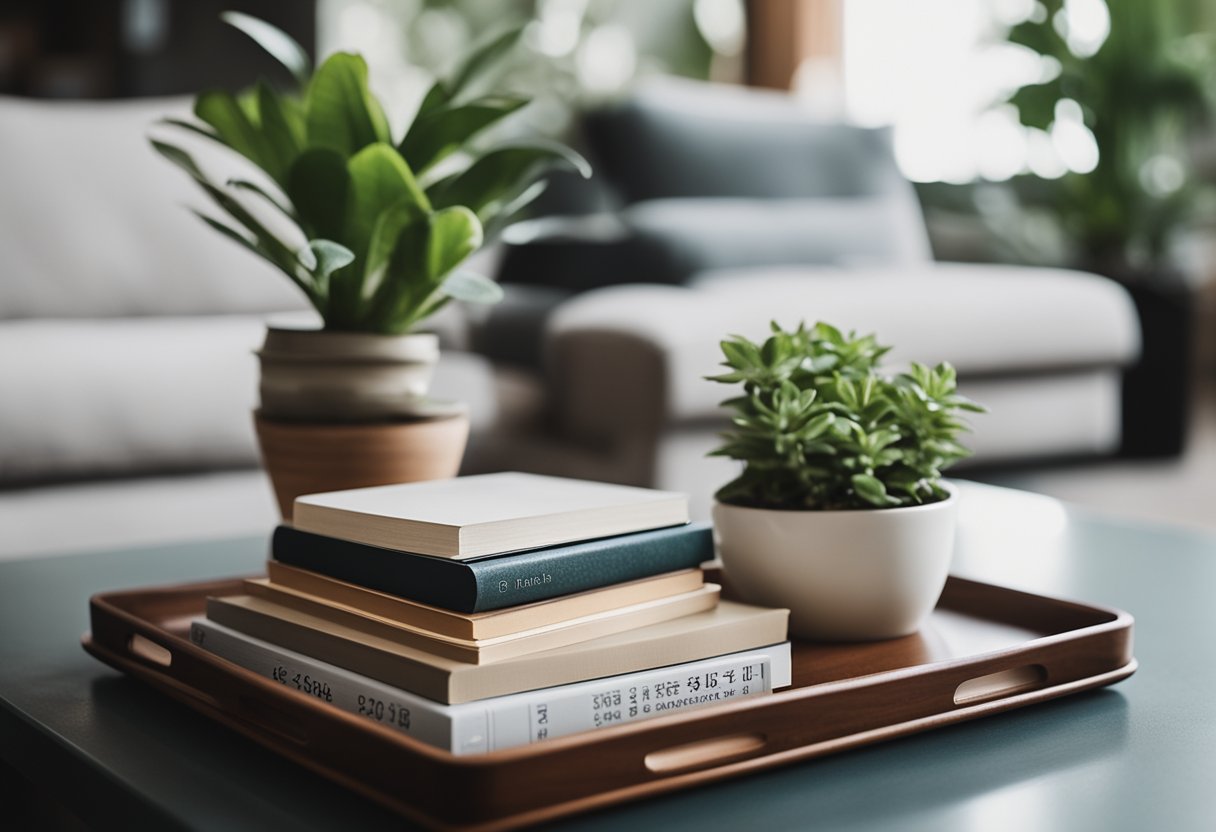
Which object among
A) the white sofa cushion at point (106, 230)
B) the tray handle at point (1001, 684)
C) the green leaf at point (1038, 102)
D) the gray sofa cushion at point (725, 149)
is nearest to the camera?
the tray handle at point (1001, 684)

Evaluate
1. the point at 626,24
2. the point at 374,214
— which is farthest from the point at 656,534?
the point at 626,24

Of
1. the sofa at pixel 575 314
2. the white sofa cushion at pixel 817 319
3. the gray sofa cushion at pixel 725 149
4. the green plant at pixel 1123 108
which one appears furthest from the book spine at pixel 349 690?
the green plant at pixel 1123 108

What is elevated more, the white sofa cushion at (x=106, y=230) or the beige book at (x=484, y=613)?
the white sofa cushion at (x=106, y=230)

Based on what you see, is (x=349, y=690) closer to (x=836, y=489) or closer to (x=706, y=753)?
(x=706, y=753)

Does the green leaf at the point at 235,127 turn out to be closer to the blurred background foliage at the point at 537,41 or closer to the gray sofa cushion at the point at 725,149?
the gray sofa cushion at the point at 725,149

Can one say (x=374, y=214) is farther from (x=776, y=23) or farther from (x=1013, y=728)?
(x=776, y=23)

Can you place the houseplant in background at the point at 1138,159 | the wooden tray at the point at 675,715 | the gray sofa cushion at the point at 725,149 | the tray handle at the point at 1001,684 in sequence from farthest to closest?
the houseplant in background at the point at 1138,159
the gray sofa cushion at the point at 725,149
the tray handle at the point at 1001,684
the wooden tray at the point at 675,715

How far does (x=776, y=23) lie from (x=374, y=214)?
524cm

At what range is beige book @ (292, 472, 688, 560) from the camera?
1.81 feet

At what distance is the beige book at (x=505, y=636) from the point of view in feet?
1.70

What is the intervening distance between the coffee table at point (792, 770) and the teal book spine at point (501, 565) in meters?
0.09

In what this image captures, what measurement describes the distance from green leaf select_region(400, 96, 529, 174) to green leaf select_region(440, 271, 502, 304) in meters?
0.09

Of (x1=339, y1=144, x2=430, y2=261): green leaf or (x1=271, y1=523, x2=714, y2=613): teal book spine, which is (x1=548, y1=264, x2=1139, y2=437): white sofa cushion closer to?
(x1=339, y1=144, x2=430, y2=261): green leaf

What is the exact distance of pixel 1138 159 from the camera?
3619 millimetres
